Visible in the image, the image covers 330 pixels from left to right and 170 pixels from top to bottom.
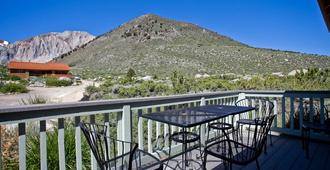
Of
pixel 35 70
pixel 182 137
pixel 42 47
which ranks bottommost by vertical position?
pixel 182 137

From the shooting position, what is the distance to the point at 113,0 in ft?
96.8

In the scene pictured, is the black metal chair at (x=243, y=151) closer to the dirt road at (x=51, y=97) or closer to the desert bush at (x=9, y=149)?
the desert bush at (x=9, y=149)

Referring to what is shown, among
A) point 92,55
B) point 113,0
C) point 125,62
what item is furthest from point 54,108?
point 92,55

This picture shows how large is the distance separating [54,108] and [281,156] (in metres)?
3.35

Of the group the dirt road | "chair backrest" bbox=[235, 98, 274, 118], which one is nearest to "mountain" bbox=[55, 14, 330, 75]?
the dirt road

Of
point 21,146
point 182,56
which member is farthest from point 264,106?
point 182,56

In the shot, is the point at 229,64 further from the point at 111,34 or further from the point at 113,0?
the point at 111,34

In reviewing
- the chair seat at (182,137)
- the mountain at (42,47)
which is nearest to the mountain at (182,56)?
the chair seat at (182,137)

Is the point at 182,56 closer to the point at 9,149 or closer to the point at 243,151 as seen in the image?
the point at 9,149

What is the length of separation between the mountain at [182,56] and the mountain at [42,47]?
11038 cm

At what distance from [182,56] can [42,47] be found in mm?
163533

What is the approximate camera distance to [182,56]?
40906 millimetres

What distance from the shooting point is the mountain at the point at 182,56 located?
35.1m

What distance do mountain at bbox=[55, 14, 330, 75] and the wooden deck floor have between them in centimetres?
2923
